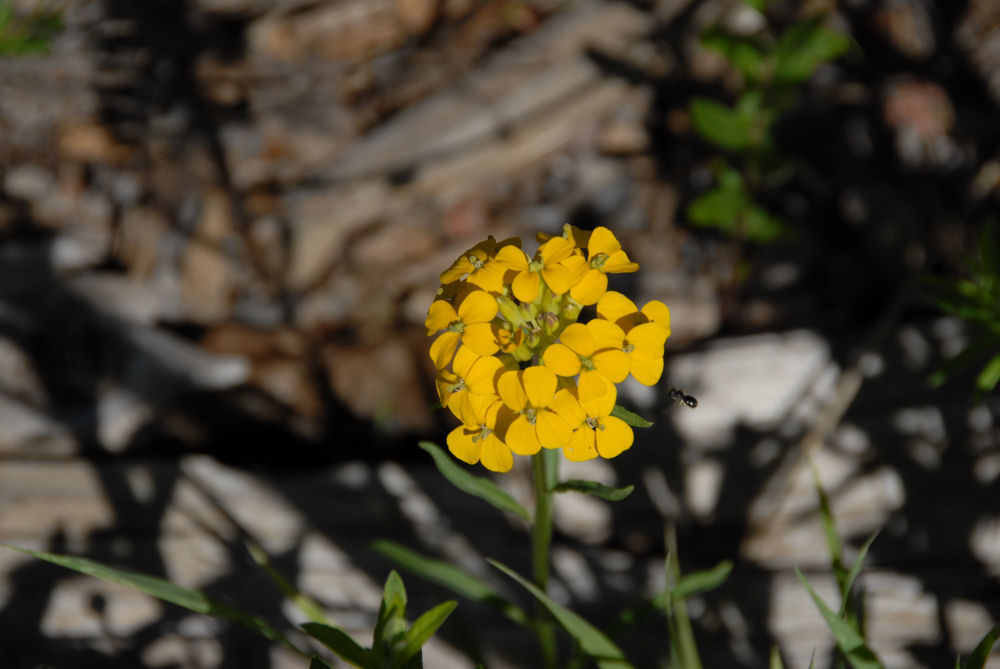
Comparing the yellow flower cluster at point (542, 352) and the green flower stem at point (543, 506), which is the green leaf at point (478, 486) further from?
the yellow flower cluster at point (542, 352)

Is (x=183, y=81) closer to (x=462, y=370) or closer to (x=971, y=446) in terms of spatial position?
(x=462, y=370)

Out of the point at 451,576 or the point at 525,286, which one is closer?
the point at 525,286

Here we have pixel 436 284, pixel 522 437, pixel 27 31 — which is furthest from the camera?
pixel 27 31

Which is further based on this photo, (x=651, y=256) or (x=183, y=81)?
(x=183, y=81)

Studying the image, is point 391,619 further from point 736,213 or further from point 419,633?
point 736,213

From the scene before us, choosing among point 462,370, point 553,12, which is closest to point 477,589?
point 462,370

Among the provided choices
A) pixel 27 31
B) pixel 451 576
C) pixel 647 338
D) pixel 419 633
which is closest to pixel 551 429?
pixel 647 338

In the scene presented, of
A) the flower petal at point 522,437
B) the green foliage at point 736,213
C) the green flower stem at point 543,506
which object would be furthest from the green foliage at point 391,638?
the green foliage at point 736,213
